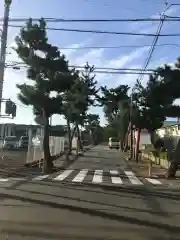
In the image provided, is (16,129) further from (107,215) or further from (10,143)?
(107,215)

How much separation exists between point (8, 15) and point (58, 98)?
8146 mm

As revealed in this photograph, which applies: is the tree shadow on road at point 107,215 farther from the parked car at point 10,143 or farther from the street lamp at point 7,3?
the parked car at point 10,143

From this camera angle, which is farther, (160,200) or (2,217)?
(160,200)

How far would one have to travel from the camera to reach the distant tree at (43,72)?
87.6 feet

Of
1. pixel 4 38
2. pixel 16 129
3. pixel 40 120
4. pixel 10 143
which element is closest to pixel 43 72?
pixel 40 120

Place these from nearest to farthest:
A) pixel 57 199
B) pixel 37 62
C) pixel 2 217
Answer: pixel 2 217 → pixel 57 199 → pixel 37 62

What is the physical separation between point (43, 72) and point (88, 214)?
60.6ft

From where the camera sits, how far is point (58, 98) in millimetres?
27312

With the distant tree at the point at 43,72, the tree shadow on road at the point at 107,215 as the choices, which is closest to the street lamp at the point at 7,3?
the distant tree at the point at 43,72

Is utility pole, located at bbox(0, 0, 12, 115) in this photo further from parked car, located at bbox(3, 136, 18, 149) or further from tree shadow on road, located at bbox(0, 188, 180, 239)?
parked car, located at bbox(3, 136, 18, 149)

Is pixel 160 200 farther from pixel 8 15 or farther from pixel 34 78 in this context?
pixel 34 78

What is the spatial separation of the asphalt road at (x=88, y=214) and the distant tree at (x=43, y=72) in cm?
1251

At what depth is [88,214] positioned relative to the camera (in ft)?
32.7

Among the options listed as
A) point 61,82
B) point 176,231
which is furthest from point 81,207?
point 61,82
